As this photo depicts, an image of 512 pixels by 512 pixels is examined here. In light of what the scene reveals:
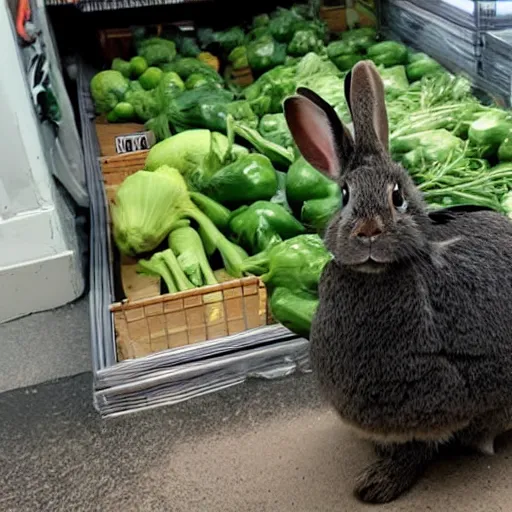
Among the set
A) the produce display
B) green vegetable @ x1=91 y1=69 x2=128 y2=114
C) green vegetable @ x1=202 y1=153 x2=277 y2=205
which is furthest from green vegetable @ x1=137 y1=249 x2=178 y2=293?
green vegetable @ x1=91 y1=69 x2=128 y2=114

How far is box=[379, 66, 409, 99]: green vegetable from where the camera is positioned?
7.52ft

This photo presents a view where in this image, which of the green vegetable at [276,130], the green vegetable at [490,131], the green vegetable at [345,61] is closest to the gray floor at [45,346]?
the green vegetable at [276,130]

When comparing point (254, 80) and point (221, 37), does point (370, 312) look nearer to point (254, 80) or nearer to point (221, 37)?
point (254, 80)

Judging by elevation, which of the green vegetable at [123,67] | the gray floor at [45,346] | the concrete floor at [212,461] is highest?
the green vegetable at [123,67]

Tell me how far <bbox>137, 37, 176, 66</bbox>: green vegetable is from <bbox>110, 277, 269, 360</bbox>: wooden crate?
5.34 ft

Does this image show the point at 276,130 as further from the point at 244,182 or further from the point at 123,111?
the point at 123,111

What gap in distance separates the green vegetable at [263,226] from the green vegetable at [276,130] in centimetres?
38

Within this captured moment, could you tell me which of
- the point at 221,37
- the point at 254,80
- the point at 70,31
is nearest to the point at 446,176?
the point at 254,80

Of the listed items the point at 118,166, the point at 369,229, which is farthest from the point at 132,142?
the point at 369,229

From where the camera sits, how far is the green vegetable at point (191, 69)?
2760 mm

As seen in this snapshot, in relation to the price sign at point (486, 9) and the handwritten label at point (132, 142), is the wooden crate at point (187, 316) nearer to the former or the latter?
the handwritten label at point (132, 142)

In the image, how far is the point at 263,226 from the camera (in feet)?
5.62

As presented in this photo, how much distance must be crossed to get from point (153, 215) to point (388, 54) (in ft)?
4.08

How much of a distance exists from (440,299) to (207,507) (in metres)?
0.55
